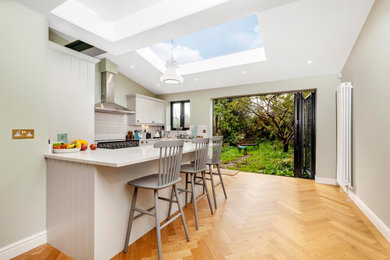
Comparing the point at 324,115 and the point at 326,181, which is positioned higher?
the point at 324,115

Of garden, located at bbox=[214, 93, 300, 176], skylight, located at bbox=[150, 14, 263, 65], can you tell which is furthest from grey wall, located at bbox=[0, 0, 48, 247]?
garden, located at bbox=[214, 93, 300, 176]

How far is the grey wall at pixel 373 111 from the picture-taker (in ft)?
6.31

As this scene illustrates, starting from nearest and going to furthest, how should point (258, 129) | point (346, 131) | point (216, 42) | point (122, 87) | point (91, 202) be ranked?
point (91, 202)
point (346, 131)
point (216, 42)
point (122, 87)
point (258, 129)

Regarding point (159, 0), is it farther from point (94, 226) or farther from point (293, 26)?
point (94, 226)

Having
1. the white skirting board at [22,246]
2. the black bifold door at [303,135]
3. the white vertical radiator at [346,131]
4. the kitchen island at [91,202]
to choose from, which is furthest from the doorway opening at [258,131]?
the white skirting board at [22,246]

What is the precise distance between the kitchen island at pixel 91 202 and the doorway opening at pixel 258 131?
13.2 feet

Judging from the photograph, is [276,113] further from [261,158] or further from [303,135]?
[303,135]

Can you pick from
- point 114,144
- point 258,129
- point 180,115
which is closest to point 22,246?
point 114,144

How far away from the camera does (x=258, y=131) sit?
661 cm

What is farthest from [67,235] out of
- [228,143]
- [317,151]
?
[228,143]

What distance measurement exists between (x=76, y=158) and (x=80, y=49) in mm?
2785

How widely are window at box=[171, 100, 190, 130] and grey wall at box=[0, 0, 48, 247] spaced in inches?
160

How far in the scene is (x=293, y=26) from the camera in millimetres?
2748

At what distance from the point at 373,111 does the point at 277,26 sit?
68.3 inches
